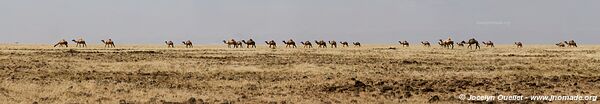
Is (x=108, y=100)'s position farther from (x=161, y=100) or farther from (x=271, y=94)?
(x=271, y=94)

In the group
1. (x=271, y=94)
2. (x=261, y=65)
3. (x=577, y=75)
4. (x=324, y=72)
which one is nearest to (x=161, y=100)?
(x=271, y=94)

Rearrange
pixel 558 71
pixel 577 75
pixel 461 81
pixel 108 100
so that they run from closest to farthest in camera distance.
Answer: pixel 108 100, pixel 461 81, pixel 577 75, pixel 558 71

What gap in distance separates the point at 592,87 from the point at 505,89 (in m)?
2.77

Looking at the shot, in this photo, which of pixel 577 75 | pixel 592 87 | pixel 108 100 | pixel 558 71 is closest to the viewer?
pixel 108 100

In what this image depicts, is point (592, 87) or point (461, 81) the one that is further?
point (461, 81)

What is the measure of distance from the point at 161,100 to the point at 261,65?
12.1 meters

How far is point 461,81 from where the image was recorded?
24.8 metres

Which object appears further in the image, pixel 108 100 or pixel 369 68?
pixel 369 68

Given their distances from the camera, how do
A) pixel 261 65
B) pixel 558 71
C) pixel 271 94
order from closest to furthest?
pixel 271 94 < pixel 558 71 < pixel 261 65

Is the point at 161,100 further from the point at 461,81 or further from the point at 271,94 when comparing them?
the point at 461,81

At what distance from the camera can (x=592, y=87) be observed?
2273 cm

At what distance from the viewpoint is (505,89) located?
22359mm

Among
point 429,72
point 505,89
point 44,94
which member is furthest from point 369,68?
point 44,94

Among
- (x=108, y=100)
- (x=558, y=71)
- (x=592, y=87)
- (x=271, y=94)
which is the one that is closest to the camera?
(x=108, y=100)
